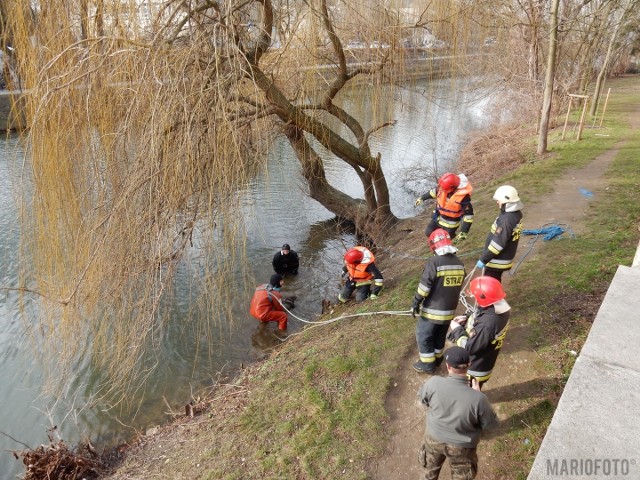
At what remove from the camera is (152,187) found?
387cm

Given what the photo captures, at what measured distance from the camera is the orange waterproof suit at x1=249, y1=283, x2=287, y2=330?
7340 mm

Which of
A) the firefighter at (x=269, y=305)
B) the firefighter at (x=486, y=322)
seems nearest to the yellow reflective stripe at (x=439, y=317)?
the firefighter at (x=486, y=322)

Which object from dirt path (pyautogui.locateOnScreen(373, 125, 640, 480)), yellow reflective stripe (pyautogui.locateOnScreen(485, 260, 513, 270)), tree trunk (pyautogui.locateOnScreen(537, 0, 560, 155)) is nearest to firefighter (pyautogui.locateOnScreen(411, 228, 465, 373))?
dirt path (pyautogui.locateOnScreen(373, 125, 640, 480))

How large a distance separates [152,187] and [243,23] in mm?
2798

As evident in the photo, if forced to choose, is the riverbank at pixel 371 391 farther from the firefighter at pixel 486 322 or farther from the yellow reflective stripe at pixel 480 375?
the firefighter at pixel 486 322

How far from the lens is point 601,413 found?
2.01 metres

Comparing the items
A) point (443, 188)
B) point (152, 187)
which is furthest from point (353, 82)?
point (152, 187)

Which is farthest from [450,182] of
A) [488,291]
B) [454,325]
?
[488,291]

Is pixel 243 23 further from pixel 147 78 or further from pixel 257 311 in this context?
pixel 257 311

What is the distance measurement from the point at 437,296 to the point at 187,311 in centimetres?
492

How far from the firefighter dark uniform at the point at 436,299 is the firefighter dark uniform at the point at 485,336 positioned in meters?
0.49

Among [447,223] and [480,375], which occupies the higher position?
[447,223]

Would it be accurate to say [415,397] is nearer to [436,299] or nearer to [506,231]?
[436,299]

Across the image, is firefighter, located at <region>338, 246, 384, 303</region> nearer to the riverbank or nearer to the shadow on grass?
the riverbank
